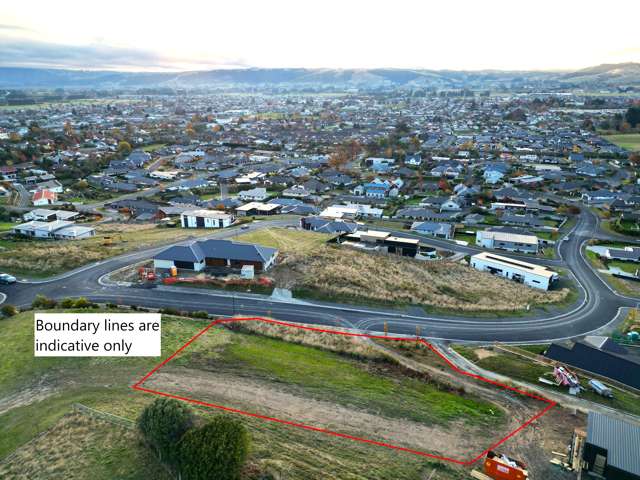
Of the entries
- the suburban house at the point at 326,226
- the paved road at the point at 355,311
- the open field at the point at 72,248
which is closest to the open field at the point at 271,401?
the paved road at the point at 355,311

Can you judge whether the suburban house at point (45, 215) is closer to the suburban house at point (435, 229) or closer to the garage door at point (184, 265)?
the garage door at point (184, 265)

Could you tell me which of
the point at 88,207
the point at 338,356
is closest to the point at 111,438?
the point at 338,356

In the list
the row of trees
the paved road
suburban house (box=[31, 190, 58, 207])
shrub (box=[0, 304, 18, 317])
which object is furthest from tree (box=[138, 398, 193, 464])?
suburban house (box=[31, 190, 58, 207])

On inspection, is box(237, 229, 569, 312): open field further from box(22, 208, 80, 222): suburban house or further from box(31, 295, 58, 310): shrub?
box(22, 208, 80, 222): suburban house

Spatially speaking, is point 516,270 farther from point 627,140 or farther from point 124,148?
point 124,148

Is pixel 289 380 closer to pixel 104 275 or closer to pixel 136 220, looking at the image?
pixel 104 275

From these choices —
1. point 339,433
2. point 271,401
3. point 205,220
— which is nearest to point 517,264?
point 339,433
